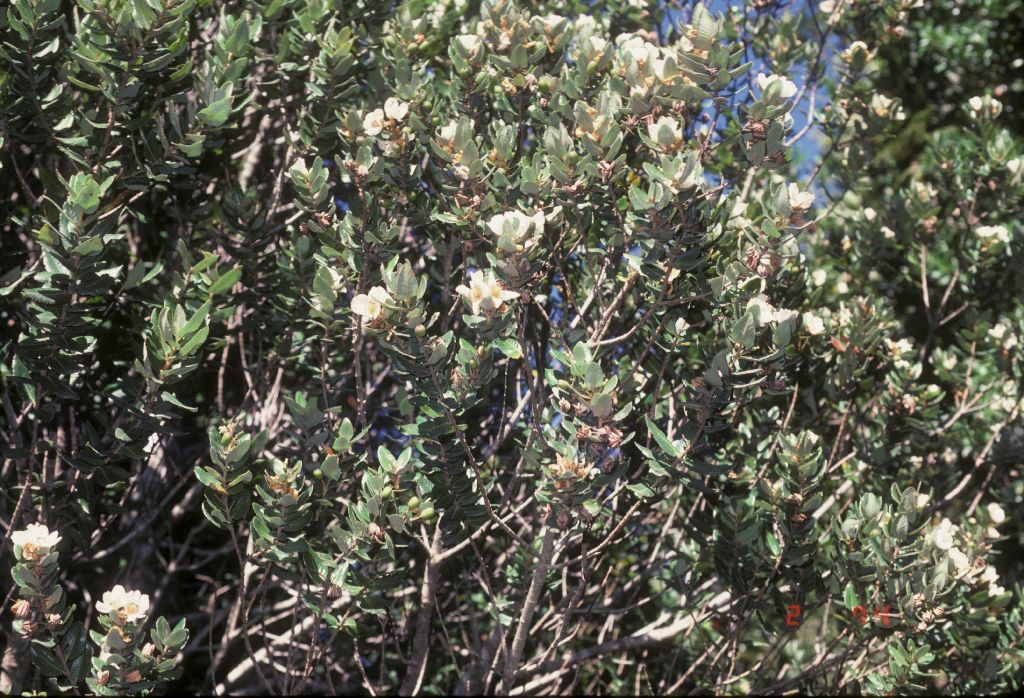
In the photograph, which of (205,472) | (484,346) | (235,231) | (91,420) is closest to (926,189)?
(484,346)

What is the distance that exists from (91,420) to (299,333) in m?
0.86

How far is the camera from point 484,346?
2363 millimetres

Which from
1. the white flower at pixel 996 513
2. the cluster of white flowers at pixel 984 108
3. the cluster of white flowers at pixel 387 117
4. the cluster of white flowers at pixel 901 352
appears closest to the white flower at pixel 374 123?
the cluster of white flowers at pixel 387 117

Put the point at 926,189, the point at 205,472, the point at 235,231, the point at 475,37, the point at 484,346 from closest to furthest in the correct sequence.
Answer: the point at 484,346, the point at 205,472, the point at 475,37, the point at 235,231, the point at 926,189

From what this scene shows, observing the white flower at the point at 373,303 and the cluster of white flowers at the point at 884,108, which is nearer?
the white flower at the point at 373,303

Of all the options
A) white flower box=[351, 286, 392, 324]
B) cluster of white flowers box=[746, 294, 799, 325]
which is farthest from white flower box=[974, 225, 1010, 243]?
white flower box=[351, 286, 392, 324]

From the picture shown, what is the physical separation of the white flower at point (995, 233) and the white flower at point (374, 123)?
2.61m

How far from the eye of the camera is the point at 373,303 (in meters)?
2.26

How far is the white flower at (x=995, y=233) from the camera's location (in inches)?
143

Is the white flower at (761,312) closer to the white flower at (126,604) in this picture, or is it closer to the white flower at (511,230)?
the white flower at (511,230)

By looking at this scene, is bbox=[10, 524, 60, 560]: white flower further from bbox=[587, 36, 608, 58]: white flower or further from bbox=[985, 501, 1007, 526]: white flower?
bbox=[985, 501, 1007, 526]: white flower

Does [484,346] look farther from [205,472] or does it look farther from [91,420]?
[91,420]

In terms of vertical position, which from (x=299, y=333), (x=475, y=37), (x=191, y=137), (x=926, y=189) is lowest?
(x=299, y=333)

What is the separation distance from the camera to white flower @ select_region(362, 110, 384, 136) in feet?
8.84
